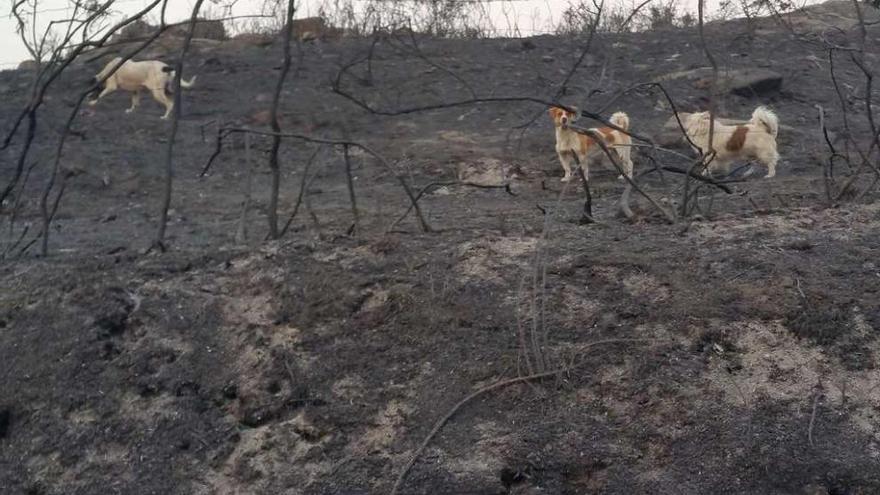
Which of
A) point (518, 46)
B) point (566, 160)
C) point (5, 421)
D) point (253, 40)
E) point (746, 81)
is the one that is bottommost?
point (5, 421)

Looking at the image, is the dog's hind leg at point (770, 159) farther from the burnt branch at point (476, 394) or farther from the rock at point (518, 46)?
the burnt branch at point (476, 394)

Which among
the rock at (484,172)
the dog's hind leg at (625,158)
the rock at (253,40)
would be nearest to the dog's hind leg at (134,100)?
the rock at (253,40)

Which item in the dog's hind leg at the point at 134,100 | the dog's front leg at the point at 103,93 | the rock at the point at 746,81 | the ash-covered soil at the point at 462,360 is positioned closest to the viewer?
the ash-covered soil at the point at 462,360

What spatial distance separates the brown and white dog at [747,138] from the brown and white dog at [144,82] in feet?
20.5

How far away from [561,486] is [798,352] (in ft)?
3.39

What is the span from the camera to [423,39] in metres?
15.4

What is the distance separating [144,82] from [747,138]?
705 cm

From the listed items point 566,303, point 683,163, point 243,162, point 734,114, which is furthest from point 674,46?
point 566,303

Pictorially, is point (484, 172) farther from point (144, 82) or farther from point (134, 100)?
point (134, 100)

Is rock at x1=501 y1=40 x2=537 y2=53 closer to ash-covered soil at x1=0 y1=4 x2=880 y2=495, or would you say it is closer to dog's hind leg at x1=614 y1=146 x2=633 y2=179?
dog's hind leg at x1=614 y1=146 x2=633 y2=179

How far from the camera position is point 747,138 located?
10477mm

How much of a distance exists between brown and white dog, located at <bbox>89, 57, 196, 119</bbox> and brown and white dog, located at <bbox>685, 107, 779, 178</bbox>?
20.5 feet

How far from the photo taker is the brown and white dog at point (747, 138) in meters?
10.3

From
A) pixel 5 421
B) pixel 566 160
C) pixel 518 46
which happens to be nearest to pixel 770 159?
pixel 566 160
